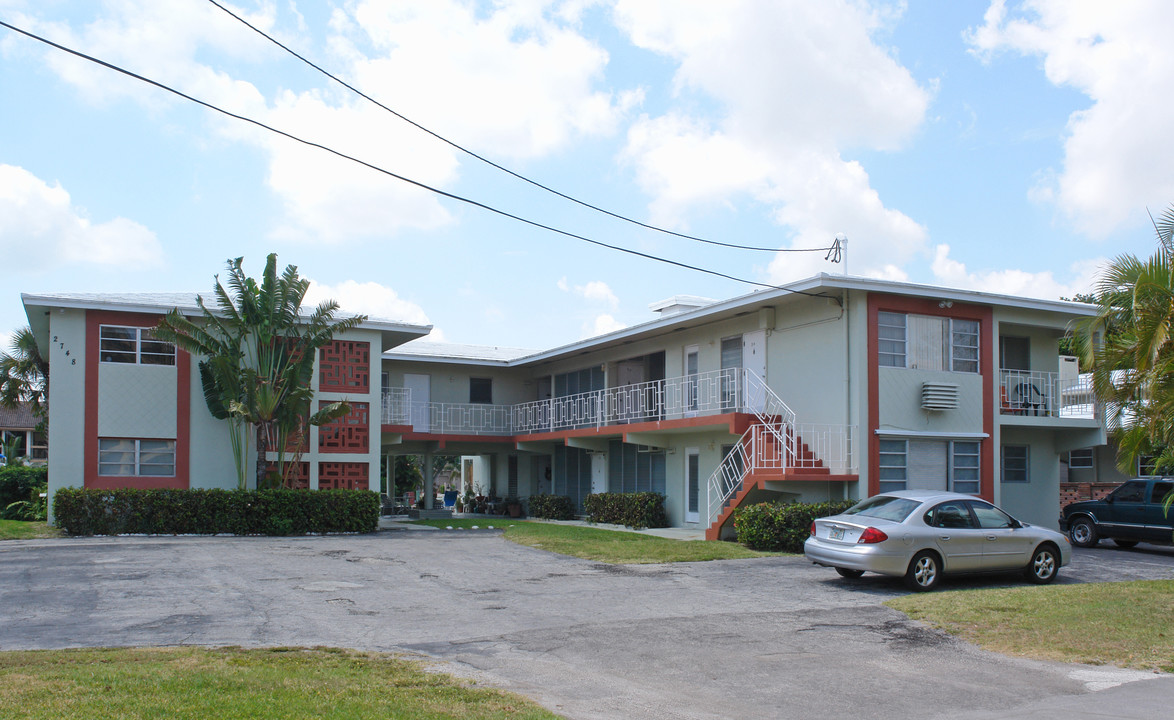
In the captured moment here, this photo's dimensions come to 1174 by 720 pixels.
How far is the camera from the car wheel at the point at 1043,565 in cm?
1468

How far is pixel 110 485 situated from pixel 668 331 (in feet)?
46.8

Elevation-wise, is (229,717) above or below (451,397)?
below

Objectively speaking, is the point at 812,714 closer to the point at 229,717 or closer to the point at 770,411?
the point at 229,717

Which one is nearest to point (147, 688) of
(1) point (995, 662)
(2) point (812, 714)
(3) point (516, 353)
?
(2) point (812, 714)

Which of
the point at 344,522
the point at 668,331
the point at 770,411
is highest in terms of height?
the point at 668,331

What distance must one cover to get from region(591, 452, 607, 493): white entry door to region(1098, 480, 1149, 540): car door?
44.9 feet

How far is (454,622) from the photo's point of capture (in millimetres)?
10773

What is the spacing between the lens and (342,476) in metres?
24.9

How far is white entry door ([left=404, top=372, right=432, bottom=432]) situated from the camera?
30734mm

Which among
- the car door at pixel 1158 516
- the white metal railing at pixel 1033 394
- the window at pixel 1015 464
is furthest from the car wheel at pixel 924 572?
the window at pixel 1015 464

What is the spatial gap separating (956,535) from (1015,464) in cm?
1104

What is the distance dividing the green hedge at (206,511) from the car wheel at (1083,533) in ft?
52.8

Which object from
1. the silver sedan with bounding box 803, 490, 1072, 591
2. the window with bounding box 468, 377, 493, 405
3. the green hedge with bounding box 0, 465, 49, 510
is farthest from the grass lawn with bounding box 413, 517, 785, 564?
the green hedge with bounding box 0, 465, 49, 510

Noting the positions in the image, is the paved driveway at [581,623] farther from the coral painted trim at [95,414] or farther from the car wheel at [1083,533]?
the coral painted trim at [95,414]
